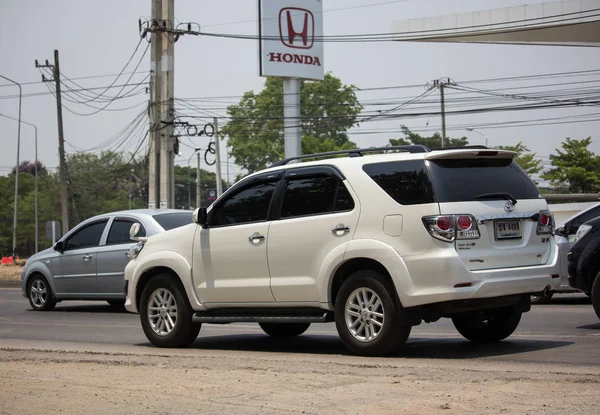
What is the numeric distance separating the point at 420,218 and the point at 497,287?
949 millimetres

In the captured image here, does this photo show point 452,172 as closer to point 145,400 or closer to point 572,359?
point 572,359

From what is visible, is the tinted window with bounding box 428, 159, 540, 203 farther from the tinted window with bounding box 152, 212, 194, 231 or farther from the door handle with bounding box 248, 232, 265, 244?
the tinted window with bounding box 152, 212, 194, 231

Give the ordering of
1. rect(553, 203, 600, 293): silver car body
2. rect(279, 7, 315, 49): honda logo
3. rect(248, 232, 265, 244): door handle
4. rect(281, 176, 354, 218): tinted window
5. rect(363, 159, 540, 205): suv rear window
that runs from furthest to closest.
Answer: rect(279, 7, 315, 49): honda logo < rect(553, 203, 600, 293): silver car body < rect(248, 232, 265, 244): door handle < rect(281, 176, 354, 218): tinted window < rect(363, 159, 540, 205): suv rear window

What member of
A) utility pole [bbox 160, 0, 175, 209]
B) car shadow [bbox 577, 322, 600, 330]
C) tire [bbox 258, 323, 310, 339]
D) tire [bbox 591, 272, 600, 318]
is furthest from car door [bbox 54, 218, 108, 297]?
utility pole [bbox 160, 0, 175, 209]

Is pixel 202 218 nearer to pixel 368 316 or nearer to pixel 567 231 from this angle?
pixel 368 316

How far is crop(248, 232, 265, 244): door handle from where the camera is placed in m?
10.1

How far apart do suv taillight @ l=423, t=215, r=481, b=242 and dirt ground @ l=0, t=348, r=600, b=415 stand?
1126 millimetres

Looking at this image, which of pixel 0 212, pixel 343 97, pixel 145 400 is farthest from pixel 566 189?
pixel 0 212

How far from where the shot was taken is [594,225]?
460 inches

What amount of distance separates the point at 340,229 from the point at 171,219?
723cm

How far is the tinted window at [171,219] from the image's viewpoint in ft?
52.2

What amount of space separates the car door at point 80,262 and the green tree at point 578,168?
149 ft

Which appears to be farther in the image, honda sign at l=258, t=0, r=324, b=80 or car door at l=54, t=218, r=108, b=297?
honda sign at l=258, t=0, r=324, b=80

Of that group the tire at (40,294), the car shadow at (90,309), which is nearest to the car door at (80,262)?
the tire at (40,294)
